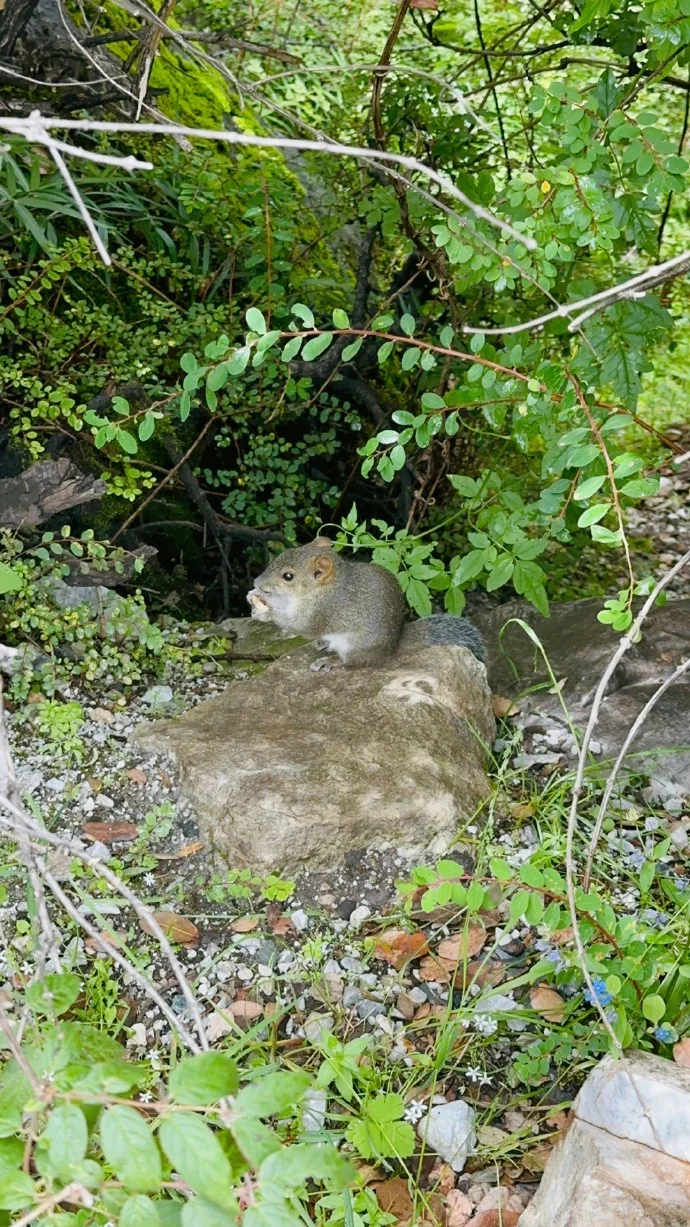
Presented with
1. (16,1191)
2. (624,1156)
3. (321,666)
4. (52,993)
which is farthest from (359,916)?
(16,1191)

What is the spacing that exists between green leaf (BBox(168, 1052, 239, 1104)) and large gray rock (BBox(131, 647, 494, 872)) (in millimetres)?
1694

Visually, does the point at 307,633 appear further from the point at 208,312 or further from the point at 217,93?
the point at 217,93

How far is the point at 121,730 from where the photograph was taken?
3428mm

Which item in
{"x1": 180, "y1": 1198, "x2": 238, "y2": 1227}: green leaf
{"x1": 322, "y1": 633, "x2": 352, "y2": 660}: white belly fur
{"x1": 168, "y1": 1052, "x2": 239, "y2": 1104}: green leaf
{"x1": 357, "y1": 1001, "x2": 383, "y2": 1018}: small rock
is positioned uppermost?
{"x1": 168, "y1": 1052, "x2": 239, "y2": 1104}: green leaf

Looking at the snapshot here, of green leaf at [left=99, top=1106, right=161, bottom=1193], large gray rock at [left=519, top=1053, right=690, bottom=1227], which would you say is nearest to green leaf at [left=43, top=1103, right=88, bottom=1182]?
green leaf at [left=99, top=1106, right=161, bottom=1193]

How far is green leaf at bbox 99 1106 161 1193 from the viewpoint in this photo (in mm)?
→ 1143

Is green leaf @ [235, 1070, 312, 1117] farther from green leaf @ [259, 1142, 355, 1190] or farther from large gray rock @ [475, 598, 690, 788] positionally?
large gray rock @ [475, 598, 690, 788]

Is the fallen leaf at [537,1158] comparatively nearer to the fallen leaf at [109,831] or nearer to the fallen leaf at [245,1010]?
the fallen leaf at [245,1010]

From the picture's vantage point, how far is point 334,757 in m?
3.17

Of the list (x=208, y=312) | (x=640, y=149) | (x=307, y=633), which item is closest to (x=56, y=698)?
(x=307, y=633)

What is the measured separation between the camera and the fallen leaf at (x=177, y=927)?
2719mm

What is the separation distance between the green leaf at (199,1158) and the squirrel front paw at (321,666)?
2.57 m

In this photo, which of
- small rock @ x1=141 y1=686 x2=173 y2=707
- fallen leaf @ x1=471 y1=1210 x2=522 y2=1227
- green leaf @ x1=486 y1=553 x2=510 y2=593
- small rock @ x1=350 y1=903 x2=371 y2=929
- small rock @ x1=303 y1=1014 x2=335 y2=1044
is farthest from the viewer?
small rock @ x1=141 y1=686 x2=173 y2=707

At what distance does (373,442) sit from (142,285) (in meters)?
1.94
